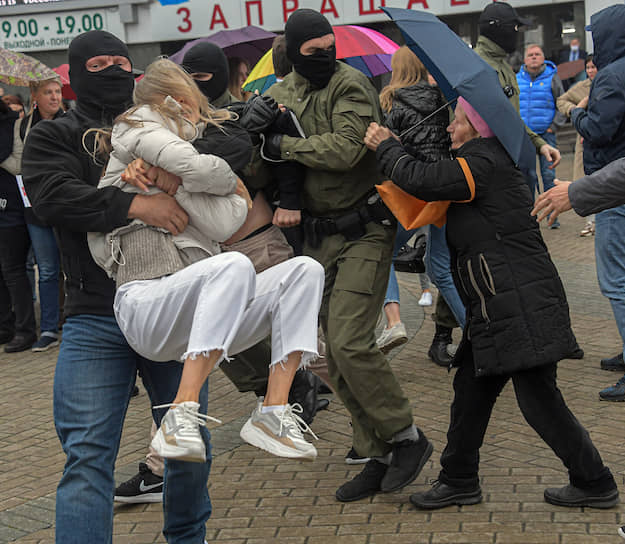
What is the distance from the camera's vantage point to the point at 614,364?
630 cm

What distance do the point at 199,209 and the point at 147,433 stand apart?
279 centimetres

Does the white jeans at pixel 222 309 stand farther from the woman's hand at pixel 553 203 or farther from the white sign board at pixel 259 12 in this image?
the white sign board at pixel 259 12

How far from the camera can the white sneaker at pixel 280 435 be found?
9.98 feet

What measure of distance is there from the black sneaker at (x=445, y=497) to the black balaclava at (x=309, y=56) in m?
1.97

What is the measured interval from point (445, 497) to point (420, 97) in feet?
8.46

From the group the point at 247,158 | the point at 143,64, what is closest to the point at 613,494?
the point at 247,158

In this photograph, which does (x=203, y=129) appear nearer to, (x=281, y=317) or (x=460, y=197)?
(x=281, y=317)

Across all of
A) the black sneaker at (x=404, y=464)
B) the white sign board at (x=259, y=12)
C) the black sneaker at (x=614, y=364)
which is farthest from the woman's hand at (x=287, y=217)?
the white sign board at (x=259, y=12)

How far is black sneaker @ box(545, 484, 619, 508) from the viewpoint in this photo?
13.4 ft

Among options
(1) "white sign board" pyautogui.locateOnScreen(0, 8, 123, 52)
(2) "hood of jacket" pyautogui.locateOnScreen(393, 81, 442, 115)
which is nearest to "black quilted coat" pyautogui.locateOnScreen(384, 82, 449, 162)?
(2) "hood of jacket" pyautogui.locateOnScreen(393, 81, 442, 115)

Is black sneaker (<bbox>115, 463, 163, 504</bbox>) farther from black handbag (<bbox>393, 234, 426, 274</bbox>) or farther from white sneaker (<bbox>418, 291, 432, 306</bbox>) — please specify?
white sneaker (<bbox>418, 291, 432, 306</bbox>)

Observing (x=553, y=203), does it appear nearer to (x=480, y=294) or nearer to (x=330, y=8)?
(x=480, y=294)

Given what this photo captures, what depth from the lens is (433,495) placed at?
167 inches

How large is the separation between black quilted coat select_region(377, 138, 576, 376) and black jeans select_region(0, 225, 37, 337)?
5157 millimetres
